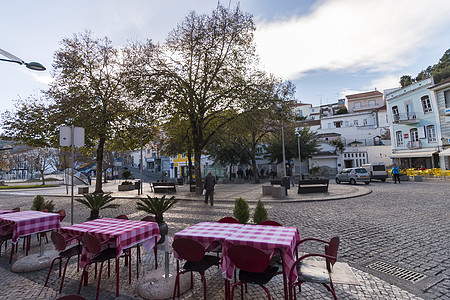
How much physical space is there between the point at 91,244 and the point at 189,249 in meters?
1.58

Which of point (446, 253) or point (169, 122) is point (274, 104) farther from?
point (446, 253)

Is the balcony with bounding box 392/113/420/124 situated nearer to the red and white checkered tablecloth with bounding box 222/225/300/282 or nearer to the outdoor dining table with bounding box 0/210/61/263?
the red and white checkered tablecloth with bounding box 222/225/300/282

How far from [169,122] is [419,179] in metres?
23.9

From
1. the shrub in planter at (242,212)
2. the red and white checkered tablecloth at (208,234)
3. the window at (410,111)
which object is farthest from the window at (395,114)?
the red and white checkered tablecloth at (208,234)

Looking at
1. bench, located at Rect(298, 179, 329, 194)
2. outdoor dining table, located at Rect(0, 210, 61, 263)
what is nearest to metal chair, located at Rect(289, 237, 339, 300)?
outdoor dining table, located at Rect(0, 210, 61, 263)

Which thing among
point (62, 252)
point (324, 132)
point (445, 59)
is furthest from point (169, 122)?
point (445, 59)

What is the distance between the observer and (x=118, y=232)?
399 centimetres

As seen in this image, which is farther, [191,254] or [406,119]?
[406,119]

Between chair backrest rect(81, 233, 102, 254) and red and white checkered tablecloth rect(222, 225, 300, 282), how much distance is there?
196 centimetres

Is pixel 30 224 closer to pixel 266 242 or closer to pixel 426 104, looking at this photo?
pixel 266 242

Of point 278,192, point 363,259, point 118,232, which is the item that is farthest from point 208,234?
point 278,192

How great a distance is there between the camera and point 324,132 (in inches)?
1961

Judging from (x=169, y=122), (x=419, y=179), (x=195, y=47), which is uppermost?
(x=195, y=47)

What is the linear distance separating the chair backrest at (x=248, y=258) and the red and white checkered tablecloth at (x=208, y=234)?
1.30 ft
